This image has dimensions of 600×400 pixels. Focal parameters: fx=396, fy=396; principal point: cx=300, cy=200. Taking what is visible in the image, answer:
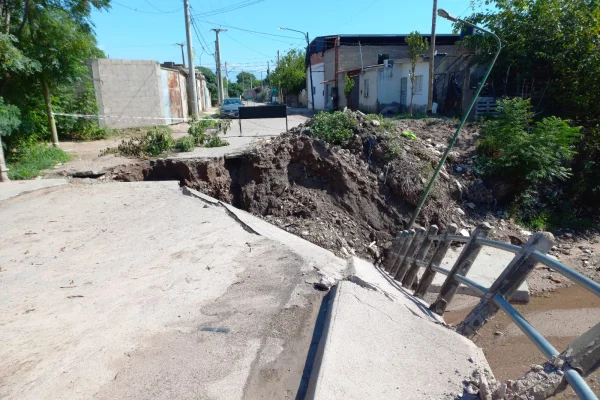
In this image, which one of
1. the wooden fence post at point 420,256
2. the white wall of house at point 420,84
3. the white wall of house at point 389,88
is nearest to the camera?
the wooden fence post at point 420,256

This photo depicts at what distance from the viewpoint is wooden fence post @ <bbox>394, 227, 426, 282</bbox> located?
16.7ft

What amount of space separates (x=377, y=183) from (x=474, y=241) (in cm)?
587

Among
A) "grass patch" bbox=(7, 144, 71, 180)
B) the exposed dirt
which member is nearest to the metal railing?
the exposed dirt

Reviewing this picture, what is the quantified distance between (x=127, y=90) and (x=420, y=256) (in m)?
15.6

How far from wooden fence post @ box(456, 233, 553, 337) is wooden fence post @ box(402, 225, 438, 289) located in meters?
1.84

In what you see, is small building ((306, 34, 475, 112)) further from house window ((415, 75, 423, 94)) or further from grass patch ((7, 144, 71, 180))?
grass patch ((7, 144, 71, 180))

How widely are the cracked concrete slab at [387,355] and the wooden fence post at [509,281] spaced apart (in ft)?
0.46

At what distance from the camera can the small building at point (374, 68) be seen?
731 inches

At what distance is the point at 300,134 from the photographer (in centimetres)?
922

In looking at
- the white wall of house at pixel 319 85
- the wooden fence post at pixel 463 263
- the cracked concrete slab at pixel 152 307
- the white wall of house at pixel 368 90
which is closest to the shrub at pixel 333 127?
the cracked concrete slab at pixel 152 307

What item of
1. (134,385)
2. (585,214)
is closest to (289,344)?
(134,385)

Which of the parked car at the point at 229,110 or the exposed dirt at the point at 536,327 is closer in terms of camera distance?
the exposed dirt at the point at 536,327

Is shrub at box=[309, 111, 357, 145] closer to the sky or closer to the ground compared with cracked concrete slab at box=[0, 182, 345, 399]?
closer to the sky

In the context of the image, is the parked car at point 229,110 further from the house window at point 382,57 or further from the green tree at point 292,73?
the green tree at point 292,73
